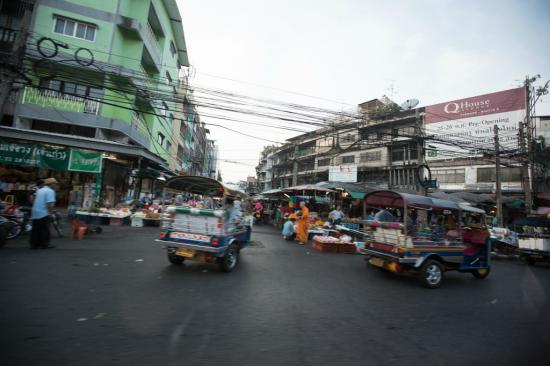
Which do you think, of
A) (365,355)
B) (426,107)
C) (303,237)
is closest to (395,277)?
(365,355)

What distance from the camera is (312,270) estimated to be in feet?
24.4

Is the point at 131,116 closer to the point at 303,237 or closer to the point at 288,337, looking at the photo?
the point at 303,237

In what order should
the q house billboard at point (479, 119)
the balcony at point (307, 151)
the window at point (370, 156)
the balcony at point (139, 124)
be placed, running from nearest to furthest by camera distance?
1. the balcony at point (139, 124)
2. the q house billboard at point (479, 119)
3. the window at point (370, 156)
4. the balcony at point (307, 151)

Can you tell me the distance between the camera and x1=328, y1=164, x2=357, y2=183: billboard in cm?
2608

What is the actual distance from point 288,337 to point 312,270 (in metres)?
4.11

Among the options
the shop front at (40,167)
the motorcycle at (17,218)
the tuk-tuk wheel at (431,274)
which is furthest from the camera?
the shop front at (40,167)

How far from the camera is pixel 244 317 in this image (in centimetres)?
395

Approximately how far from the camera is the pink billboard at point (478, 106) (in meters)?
22.0

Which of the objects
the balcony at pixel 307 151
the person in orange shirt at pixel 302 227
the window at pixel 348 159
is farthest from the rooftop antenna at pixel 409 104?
the person in orange shirt at pixel 302 227

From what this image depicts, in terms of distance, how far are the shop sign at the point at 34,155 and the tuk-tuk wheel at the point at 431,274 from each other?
662 inches

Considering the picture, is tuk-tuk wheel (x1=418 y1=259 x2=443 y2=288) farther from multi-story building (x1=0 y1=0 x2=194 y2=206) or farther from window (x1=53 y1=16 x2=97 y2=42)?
window (x1=53 y1=16 x2=97 y2=42)

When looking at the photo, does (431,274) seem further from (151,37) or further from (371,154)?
(371,154)

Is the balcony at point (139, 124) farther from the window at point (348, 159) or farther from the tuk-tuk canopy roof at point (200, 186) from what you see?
the window at point (348, 159)

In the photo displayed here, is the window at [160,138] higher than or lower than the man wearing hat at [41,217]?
higher
